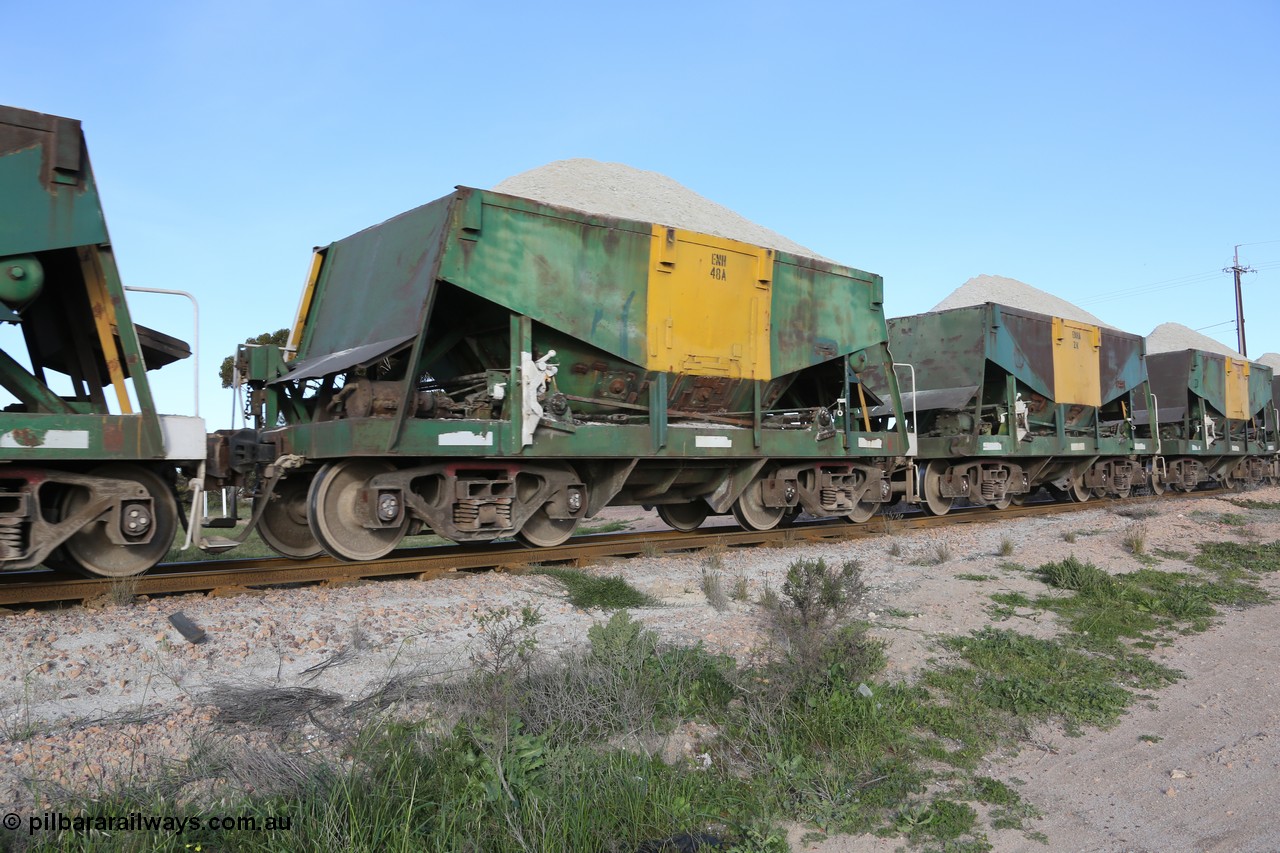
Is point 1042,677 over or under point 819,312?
under

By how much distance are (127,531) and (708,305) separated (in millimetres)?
6265

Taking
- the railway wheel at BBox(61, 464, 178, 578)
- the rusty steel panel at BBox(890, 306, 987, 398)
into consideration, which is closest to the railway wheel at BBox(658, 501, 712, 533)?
the rusty steel panel at BBox(890, 306, 987, 398)

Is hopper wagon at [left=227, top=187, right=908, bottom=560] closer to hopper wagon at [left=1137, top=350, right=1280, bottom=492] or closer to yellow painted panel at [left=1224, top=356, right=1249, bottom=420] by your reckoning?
hopper wagon at [left=1137, top=350, right=1280, bottom=492]

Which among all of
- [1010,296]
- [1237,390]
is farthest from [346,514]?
[1010,296]

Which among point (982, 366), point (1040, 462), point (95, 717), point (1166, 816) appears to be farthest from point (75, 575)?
point (1040, 462)

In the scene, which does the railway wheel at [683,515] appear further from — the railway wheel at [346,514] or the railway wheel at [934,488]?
the railway wheel at [346,514]

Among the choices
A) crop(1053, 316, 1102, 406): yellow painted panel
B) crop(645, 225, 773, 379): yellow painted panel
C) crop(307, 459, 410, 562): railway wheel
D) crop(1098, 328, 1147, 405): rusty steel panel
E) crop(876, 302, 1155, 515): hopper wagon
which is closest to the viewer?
crop(307, 459, 410, 562): railway wheel

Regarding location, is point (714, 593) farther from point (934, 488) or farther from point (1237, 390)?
point (1237, 390)

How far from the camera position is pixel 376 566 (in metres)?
7.72

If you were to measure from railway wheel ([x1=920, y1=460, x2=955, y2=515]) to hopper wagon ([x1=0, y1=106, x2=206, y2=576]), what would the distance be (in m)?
11.6

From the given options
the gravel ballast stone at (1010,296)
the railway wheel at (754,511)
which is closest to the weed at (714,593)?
the railway wheel at (754,511)

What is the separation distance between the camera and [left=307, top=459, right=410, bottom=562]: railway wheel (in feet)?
25.1

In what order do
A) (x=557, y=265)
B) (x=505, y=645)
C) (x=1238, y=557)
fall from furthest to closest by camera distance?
(x=1238, y=557) < (x=557, y=265) < (x=505, y=645)

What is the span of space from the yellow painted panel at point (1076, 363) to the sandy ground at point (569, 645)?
8.55 meters
